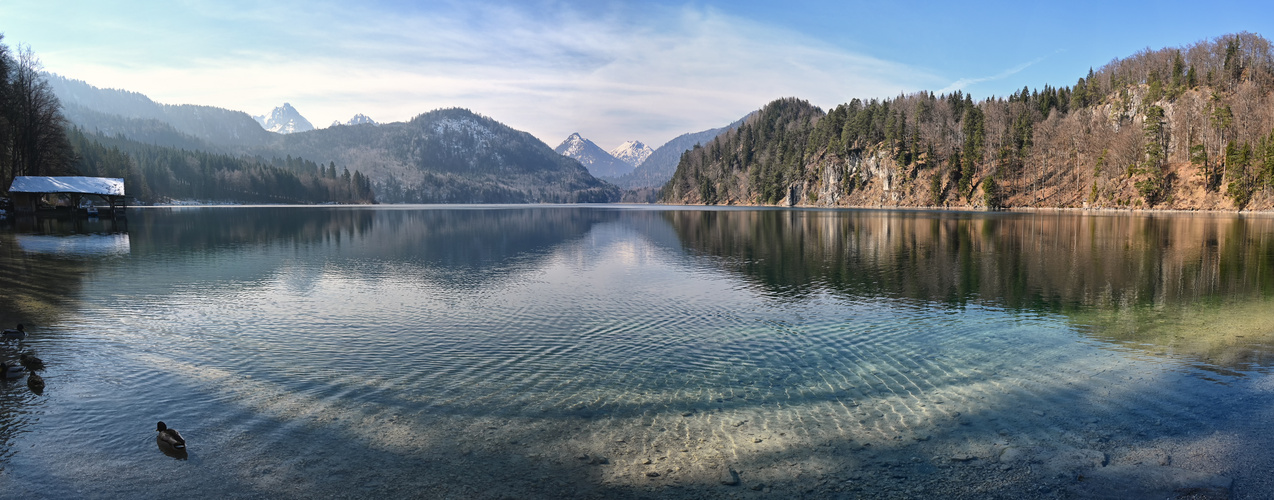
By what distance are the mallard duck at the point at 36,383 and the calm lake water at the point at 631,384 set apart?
281 millimetres

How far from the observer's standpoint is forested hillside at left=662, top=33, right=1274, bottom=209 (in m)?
112

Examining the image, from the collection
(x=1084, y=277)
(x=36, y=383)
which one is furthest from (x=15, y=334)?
(x=1084, y=277)

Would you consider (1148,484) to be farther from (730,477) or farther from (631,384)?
(631,384)

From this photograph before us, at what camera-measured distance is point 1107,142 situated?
136m

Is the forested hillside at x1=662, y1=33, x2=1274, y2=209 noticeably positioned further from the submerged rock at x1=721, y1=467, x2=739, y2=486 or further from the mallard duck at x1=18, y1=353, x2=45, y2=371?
the mallard duck at x1=18, y1=353, x2=45, y2=371

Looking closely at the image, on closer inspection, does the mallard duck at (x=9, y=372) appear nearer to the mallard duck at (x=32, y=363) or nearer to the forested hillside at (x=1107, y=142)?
the mallard duck at (x=32, y=363)

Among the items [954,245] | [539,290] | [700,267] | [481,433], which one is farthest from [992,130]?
[481,433]

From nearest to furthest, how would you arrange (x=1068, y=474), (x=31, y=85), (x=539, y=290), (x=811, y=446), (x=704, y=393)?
1. (x=1068, y=474)
2. (x=811, y=446)
3. (x=704, y=393)
4. (x=539, y=290)
5. (x=31, y=85)

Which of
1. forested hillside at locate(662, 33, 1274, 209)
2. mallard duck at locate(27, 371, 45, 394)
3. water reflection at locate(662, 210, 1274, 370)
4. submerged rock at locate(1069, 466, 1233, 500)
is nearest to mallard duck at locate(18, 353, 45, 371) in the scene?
mallard duck at locate(27, 371, 45, 394)

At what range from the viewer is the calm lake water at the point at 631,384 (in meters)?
8.81

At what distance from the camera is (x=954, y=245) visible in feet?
152

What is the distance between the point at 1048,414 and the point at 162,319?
84.8ft

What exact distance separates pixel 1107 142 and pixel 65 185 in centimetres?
20339

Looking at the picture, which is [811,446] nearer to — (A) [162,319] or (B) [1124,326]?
(B) [1124,326]
